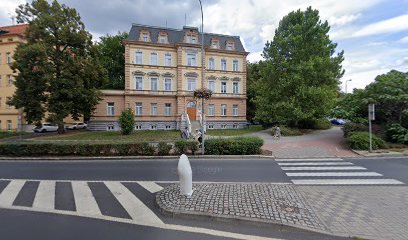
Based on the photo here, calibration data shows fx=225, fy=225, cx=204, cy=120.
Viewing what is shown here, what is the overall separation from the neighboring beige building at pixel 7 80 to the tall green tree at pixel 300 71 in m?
Answer: 38.2

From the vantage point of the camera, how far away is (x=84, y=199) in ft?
19.5

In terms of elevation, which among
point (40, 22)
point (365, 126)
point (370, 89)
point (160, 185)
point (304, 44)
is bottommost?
point (160, 185)

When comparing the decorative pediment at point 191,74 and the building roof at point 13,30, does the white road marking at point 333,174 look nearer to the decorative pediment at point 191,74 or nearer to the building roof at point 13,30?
the decorative pediment at point 191,74

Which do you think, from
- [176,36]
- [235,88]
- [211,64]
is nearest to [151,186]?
[211,64]

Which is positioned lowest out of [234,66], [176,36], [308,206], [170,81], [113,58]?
[308,206]

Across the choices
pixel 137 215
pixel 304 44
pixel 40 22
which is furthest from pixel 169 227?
pixel 40 22

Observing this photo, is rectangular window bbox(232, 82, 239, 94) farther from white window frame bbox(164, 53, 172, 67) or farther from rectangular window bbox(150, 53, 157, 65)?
rectangular window bbox(150, 53, 157, 65)

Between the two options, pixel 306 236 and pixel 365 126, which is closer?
pixel 306 236

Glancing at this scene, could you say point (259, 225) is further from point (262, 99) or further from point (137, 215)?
point (262, 99)

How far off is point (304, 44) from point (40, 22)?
2834 centimetres

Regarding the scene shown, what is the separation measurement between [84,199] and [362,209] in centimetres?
684

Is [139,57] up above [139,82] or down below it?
above

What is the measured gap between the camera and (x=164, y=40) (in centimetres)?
3161

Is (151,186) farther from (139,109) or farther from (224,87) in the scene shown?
(224,87)
